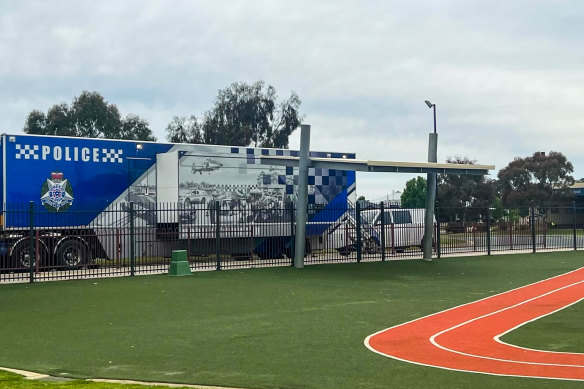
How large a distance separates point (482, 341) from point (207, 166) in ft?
54.3

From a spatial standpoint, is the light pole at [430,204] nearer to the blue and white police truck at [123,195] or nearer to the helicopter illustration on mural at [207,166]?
the blue and white police truck at [123,195]

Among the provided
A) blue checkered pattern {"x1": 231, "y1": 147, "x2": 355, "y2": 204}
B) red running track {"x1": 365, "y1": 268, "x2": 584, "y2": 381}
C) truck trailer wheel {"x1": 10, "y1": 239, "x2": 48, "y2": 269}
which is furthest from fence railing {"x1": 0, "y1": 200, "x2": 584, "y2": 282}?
red running track {"x1": 365, "y1": 268, "x2": 584, "y2": 381}

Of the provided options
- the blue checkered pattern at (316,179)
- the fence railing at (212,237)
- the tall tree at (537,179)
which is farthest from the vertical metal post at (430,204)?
the tall tree at (537,179)

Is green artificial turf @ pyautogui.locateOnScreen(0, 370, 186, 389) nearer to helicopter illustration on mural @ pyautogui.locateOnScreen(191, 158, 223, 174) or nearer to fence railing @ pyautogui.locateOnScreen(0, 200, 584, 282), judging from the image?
fence railing @ pyautogui.locateOnScreen(0, 200, 584, 282)

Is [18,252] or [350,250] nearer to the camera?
[18,252]

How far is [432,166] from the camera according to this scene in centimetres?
2502

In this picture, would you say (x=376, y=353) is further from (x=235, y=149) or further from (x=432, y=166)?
(x=235, y=149)

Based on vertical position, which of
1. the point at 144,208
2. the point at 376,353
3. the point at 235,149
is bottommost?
the point at 376,353

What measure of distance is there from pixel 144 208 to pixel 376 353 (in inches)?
638

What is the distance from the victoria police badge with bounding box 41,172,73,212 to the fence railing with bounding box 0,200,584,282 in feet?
0.79

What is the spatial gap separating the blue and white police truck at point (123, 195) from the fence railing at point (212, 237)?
42mm

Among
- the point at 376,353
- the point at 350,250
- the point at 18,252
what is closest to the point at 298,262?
the point at 350,250

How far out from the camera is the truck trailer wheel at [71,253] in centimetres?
2397

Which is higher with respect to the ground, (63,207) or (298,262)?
(63,207)
